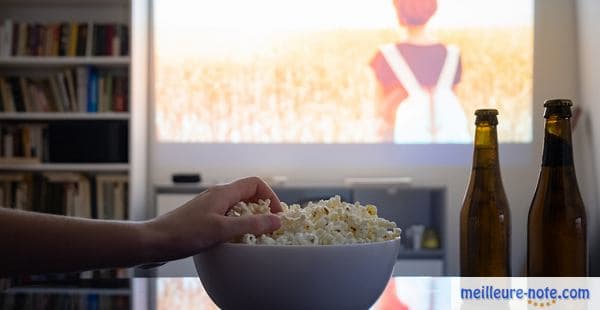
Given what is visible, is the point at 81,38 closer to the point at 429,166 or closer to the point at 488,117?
the point at 429,166

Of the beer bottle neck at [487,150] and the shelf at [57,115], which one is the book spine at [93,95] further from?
the beer bottle neck at [487,150]

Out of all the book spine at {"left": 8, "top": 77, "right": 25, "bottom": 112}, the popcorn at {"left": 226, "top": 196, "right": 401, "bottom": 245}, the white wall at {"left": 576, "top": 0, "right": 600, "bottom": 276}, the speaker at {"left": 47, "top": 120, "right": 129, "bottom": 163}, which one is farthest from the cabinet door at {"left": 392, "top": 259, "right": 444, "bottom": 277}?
the popcorn at {"left": 226, "top": 196, "right": 401, "bottom": 245}

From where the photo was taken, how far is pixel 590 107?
3.43 metres

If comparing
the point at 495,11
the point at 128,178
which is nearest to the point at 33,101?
the point at 128,178

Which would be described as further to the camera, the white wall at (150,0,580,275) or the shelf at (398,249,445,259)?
the white wall at (150,0,580,275)

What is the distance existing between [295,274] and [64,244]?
27 cm

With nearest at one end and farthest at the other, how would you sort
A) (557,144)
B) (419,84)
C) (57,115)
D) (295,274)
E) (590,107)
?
(295,274), (557,144), (57,115), (590,107), (419,84)

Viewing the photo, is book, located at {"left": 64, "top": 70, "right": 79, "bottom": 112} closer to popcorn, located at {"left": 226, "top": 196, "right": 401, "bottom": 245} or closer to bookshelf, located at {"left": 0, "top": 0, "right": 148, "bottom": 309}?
bookshelf, located at {"left": 0, "top": 0, "right": 148, "bottom": 309}

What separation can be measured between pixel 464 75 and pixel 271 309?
308 centimetres

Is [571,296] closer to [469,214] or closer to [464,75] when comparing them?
[469,214]

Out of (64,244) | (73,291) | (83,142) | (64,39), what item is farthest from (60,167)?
(64,244)

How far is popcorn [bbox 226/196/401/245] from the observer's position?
27.7 inches

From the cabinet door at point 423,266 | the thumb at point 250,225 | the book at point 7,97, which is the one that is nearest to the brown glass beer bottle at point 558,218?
the thumb at point 250,225

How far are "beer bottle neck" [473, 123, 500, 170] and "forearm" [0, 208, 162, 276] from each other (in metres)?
0.49
